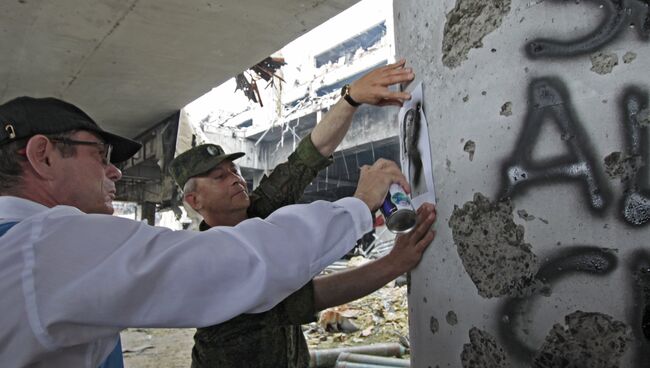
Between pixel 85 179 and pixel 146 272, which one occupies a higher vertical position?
pixel 85 179

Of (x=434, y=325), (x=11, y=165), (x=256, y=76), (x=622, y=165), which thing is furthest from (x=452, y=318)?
(x=256, y=76)

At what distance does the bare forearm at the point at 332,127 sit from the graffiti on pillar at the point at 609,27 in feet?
3.44

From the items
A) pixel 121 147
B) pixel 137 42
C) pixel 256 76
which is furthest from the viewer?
pixel 256 76

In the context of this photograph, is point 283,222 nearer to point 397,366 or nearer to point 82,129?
point 82,129

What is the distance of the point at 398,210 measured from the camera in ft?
4.43

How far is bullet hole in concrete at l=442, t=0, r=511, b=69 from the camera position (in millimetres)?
1164

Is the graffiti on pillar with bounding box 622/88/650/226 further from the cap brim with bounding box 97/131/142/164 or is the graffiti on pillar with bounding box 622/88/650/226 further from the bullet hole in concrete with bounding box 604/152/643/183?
the cap brim with bounding box 97/131/142/164

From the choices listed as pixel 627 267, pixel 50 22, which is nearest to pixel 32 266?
pixel 627 267

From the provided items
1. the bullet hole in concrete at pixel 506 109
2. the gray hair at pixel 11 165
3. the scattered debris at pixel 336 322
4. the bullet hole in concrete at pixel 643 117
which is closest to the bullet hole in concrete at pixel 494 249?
the bullet hole in concrete at pixel 506 109

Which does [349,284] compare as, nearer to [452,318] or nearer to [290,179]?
[290,179]

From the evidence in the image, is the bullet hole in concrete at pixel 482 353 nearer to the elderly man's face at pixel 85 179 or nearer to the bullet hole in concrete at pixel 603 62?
the bullet hole in concrete at pixel 603 62

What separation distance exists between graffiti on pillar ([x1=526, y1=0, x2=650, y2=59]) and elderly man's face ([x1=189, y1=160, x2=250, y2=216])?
1.98 m

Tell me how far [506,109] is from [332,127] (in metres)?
1.22

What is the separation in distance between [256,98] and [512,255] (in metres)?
5.01
